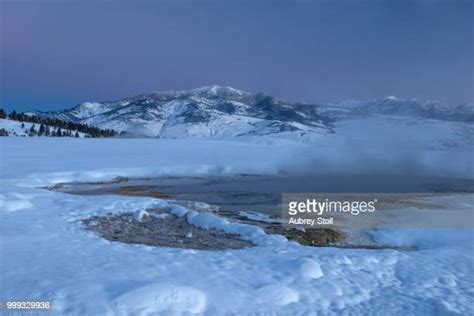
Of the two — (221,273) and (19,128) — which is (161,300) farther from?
(19,128)

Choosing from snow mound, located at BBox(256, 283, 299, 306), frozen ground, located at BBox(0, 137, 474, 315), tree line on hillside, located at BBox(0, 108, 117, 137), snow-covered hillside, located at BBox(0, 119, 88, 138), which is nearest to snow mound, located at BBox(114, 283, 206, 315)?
frozen ground, located at BBox(0, 137, 474, 315)

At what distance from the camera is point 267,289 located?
8.45 meters

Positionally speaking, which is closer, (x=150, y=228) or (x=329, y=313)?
(x=329, y=313)

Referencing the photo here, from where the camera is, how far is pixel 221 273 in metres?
9.24

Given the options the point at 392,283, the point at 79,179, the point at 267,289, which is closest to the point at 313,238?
the point at 392,283

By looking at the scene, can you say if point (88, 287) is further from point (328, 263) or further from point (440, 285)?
point (440, 285)

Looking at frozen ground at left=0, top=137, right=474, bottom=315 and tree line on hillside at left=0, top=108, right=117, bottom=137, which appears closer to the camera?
frozen ground at left=0, top=137, right=474, bottom=315

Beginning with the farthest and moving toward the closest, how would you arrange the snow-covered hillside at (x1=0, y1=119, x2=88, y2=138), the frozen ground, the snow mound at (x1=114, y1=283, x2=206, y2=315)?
the snow-covered hillside at (x1=0, y1=119, x2=88, y2=138) < the frozen ground < the snow mound at (x1=114, y1=283, x2=206, y2=315)

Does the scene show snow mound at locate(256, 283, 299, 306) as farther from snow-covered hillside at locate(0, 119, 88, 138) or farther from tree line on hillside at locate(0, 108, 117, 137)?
tree line on hillside at locate(0, 108, 117, 137)

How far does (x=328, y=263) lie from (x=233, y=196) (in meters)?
12.8

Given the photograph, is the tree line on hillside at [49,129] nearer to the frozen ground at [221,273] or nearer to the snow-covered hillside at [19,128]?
the snow-covered hillside at [19,128]

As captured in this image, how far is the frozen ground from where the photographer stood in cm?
773

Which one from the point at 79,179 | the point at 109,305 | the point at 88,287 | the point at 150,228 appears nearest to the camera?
the point at 109,305

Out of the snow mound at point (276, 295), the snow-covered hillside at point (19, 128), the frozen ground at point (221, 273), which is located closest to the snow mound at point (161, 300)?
the frozen ground at point (221, 273)
